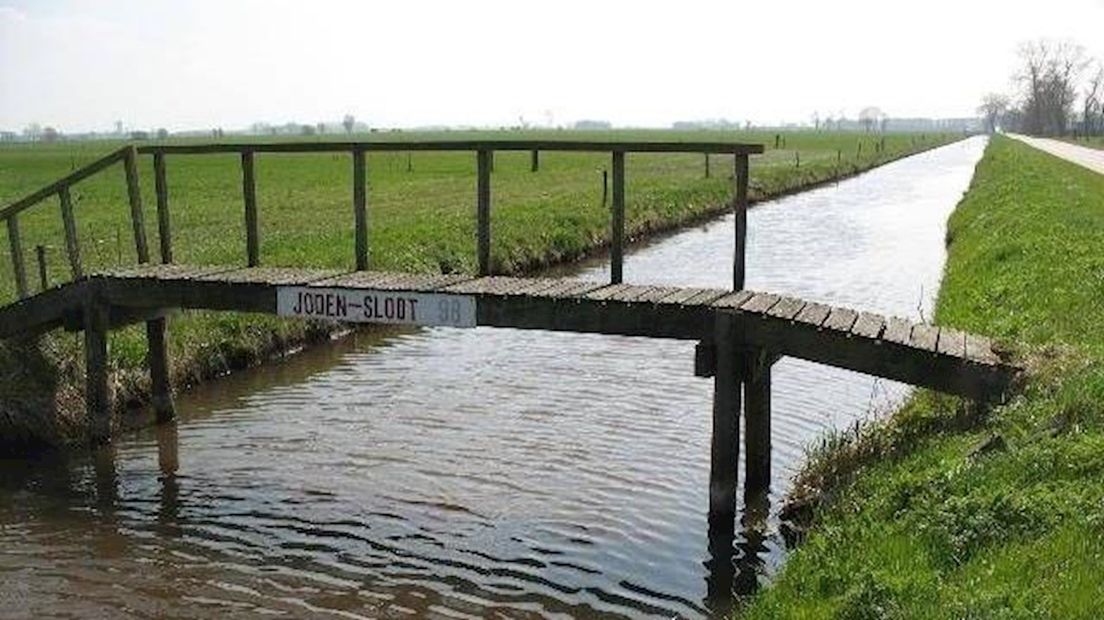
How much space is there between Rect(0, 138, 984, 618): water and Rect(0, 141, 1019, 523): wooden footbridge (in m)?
1.02

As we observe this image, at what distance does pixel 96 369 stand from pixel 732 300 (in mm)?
7880

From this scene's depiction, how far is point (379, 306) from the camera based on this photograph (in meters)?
11.3

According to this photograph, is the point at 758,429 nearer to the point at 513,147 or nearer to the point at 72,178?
the point at 513,147

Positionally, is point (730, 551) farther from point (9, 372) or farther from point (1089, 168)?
point (1089, 168)

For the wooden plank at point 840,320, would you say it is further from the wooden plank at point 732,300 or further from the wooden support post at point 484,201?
the wooden support post at point 484,201

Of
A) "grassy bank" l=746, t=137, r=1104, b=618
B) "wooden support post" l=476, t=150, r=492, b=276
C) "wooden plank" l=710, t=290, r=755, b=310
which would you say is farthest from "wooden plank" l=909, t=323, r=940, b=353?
"wooden support post" l=476, t=150, r=492, b=276

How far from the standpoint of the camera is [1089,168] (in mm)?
47031

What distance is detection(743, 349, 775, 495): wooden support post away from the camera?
10844mm

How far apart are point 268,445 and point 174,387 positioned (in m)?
3.13

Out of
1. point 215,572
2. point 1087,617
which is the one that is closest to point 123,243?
point 215,572

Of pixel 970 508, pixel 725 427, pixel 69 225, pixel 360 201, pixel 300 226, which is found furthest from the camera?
pixel 300 226

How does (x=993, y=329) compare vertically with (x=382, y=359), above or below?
above

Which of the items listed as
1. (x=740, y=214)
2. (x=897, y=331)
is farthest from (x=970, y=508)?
(x=740, y=214)

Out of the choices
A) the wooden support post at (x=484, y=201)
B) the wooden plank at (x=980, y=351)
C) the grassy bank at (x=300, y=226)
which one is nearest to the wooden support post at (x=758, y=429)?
the wooden plank at (x=980, y=351)
